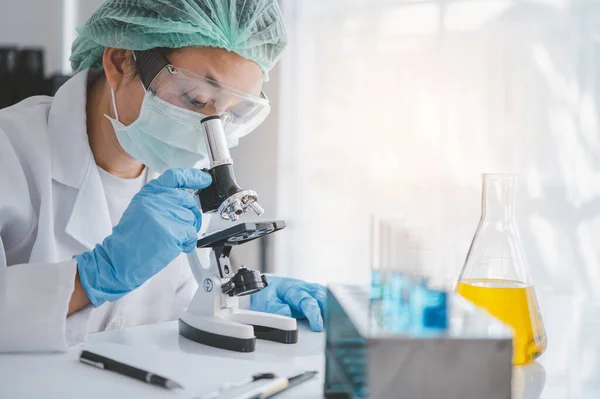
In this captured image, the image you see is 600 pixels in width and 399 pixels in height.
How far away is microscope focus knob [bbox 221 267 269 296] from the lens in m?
1.07

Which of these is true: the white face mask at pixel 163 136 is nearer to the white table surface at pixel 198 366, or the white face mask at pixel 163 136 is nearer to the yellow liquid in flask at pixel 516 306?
the white table surface at pixel 198 366

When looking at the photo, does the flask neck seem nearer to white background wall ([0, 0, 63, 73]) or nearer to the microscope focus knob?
the microscope focus knob

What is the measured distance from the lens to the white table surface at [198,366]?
2.76 feet

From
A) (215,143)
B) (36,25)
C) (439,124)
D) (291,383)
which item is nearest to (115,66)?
(215,143)

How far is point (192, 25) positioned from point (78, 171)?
0.43 metres

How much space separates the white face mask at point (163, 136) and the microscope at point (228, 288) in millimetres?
252

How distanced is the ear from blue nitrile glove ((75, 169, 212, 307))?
0.42 meters

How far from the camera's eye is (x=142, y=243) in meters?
1.15

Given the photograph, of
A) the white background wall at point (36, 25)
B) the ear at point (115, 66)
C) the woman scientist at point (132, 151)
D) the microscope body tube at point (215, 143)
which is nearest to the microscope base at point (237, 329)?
the woman scientist at point (132, 151)

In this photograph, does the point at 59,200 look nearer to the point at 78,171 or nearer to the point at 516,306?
the point at 78,171

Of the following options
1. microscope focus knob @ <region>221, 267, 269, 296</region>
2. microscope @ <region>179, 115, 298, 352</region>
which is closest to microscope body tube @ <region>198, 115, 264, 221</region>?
microscope @ <region>179, 115, 298, 352</region>

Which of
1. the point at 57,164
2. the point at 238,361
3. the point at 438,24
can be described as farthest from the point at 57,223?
the point at 438,24

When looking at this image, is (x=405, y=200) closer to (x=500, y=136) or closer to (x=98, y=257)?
(x=500, y=136)

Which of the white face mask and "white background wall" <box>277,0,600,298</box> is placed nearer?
the white face mask
